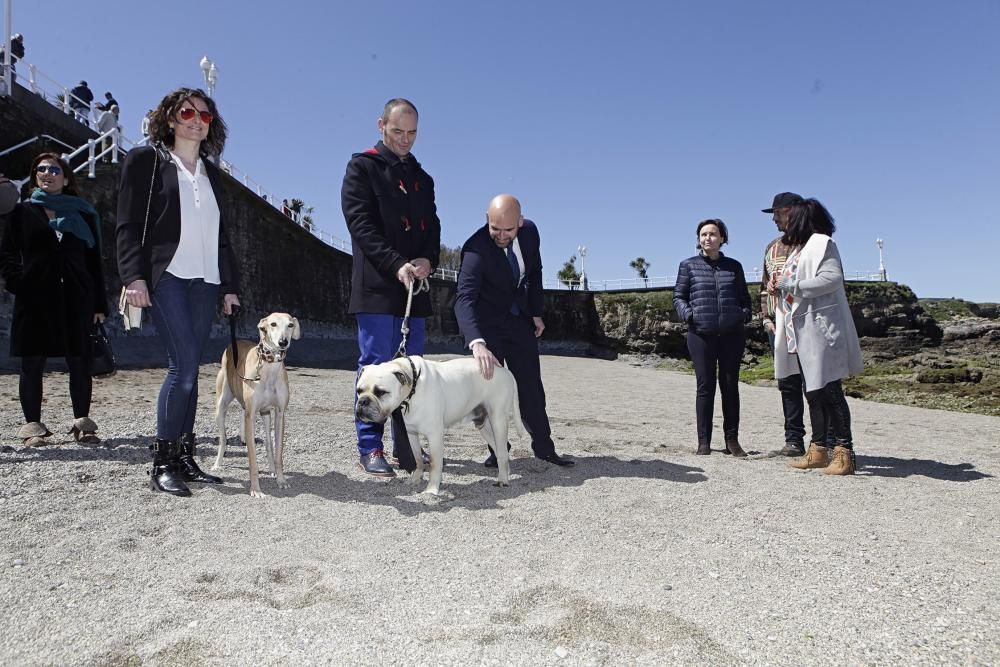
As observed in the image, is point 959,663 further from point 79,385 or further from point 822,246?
point 79,385

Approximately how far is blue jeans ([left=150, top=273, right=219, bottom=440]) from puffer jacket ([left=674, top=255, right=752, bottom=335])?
4260 millimetres

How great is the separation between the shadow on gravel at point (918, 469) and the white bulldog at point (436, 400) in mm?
3020

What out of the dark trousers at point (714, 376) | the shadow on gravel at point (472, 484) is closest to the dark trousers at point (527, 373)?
the shadow on gravel at point (472, 484)

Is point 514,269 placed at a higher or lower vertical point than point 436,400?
higher

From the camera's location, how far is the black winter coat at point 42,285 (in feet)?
16.9

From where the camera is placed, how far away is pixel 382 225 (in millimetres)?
4742

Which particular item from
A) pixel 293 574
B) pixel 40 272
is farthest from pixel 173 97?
pixel 293 574

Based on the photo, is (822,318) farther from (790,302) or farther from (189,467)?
(189,467)

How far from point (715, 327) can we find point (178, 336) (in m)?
4.61

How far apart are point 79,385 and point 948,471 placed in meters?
7.40

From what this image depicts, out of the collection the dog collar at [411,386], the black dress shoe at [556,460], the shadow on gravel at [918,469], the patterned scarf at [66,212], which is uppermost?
the patterned scarf at [66,212]

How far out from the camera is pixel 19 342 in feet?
17.0

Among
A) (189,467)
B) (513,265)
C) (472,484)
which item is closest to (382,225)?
(513,265)

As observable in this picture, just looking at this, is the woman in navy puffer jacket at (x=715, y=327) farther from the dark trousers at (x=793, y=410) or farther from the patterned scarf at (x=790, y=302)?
the patterned scarf at (x=790, y=302)
